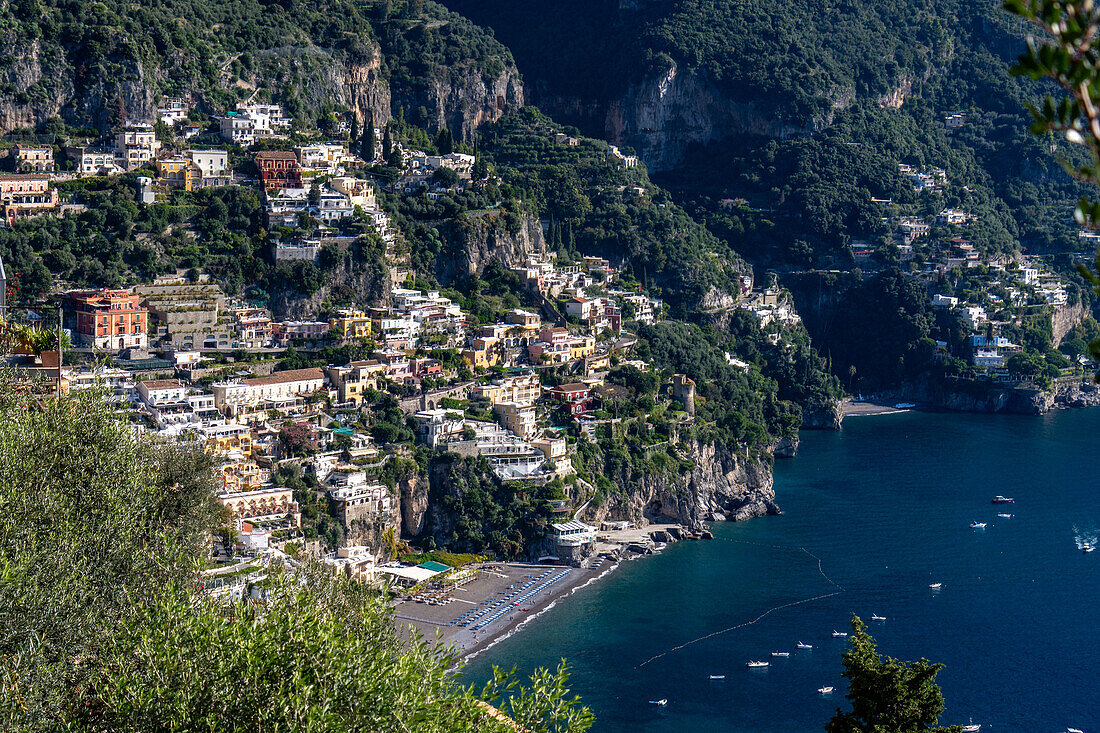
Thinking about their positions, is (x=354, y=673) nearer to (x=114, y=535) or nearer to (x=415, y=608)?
(x=114, y=535)

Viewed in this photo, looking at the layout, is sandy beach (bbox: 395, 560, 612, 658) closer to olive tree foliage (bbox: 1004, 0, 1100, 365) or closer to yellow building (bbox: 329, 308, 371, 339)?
yellow building (bbox: 329, 308, 371, 339)

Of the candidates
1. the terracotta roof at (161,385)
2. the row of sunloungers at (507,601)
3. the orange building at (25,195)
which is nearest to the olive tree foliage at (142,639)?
the row of sunloungers at (507,601)

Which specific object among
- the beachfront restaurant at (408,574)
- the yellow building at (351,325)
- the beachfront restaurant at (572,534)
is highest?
the yellow building at (351,325)

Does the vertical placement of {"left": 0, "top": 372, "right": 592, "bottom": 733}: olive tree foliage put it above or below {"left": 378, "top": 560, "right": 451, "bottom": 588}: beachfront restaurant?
above

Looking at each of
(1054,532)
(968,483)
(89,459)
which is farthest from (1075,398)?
Result: (89,459)

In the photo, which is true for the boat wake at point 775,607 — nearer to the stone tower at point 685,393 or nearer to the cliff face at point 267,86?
the stone tower at point 685,393

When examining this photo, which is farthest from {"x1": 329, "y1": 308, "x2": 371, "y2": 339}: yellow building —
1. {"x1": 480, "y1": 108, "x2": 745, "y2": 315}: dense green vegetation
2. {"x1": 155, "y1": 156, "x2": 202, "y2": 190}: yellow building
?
{"x1": 480, "y1": 108, "x2": 745, "y2": 315}: dense green vegetation

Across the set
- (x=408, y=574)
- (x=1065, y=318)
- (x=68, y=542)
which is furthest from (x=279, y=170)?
(x=1065, y=318)
